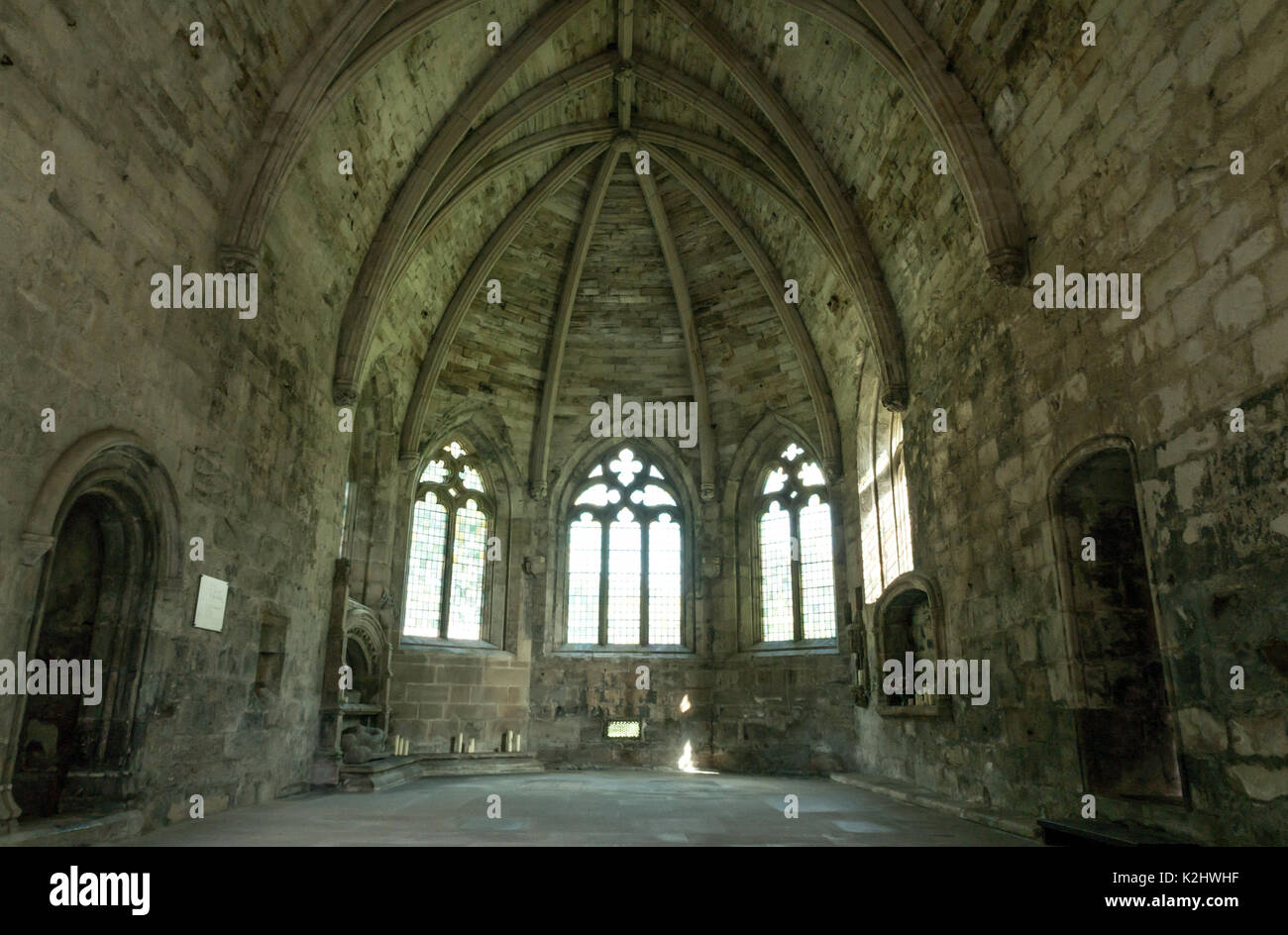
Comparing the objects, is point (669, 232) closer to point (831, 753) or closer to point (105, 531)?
point (831, 753)

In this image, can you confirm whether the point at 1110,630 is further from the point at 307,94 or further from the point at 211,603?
the point at 307,94

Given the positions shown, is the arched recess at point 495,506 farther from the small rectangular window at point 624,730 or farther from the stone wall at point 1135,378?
the stone wall at point 1135,378

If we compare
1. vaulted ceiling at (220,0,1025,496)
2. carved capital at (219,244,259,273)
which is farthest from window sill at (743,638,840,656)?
carved capital at (219,244,259,273)

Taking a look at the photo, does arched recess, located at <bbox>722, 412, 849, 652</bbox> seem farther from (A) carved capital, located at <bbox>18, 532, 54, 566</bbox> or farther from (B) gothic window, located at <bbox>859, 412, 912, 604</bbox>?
(A) carved capital, located at <bbox>18, 532, 54, 566</bbox>

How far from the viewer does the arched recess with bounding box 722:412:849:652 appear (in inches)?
576

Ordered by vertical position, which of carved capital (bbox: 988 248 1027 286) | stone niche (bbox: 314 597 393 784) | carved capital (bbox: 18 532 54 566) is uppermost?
carved capital (bbox: 988 248 1027 286)

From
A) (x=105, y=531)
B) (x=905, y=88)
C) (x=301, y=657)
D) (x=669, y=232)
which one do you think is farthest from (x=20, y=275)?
(x=669, y=232)

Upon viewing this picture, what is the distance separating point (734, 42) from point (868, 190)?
105 inches

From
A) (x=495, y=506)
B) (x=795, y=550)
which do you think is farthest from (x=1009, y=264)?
(x=495, y=506)

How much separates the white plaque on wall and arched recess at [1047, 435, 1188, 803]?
289 inches

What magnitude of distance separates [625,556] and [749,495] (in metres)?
2.54

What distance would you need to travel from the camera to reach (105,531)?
21.9 feet

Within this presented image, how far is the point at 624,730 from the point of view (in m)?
14.2

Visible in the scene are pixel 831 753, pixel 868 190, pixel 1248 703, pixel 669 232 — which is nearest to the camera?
pixel 1248 703
